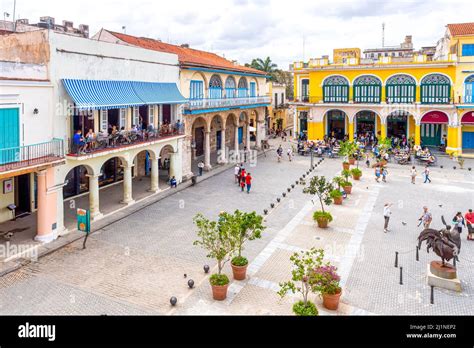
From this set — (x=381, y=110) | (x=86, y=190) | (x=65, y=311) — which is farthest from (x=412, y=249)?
(x=381, y=110)

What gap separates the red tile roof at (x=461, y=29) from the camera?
1580 inches

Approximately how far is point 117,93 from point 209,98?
11730mm

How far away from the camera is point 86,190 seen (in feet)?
83.8

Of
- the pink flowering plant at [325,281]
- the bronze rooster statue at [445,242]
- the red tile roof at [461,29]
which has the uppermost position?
the red tile roof at [461,29]

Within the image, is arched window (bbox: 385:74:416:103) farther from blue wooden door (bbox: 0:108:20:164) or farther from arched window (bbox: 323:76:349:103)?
blue wooden door (bbox: 0:108:20:164)

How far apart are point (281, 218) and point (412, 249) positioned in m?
6.75

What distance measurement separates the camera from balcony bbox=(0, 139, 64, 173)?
1569 centimetres

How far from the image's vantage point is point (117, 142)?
2191cm

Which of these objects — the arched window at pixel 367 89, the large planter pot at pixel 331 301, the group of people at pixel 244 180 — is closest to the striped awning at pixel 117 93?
the group of people at pixel 244 180

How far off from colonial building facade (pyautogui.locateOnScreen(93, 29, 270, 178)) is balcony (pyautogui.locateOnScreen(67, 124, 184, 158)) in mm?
3250

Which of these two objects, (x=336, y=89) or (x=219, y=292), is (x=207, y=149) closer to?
(x=336, y=89)

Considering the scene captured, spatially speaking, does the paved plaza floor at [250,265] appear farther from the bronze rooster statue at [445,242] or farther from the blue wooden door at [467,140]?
the blue wooden door at [467,140]

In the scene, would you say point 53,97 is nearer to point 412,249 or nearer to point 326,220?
point 326,220

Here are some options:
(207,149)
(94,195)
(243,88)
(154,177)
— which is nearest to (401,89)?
(243,88)
